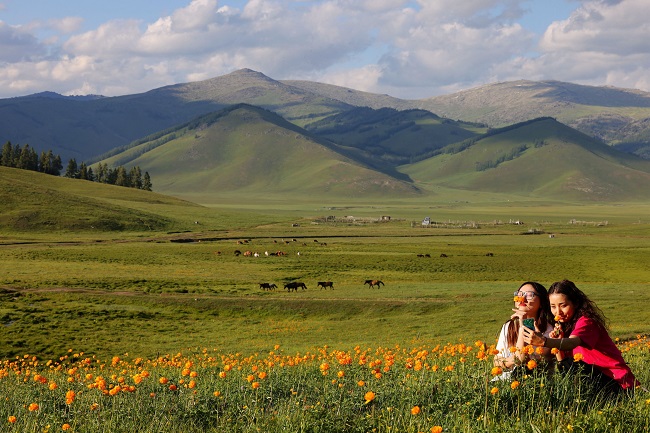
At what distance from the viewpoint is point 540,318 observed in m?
10.7

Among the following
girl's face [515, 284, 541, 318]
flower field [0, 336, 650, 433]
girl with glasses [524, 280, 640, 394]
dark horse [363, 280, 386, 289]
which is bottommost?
dark horse [363, 280, 386, 289]

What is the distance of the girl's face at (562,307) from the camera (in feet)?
34.2

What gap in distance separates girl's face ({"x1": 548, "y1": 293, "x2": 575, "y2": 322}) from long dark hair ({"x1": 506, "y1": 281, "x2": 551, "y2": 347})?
5.6 inches

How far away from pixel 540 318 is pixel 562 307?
395mm

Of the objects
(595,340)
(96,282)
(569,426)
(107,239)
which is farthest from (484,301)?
(107,239)

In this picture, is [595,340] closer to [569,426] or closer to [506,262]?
[569,426]

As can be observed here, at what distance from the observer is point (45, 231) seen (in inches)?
4776

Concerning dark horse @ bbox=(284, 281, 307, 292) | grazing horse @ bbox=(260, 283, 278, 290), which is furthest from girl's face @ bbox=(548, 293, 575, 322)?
grazing horse @ bbox=(260, 283, 278, 290)

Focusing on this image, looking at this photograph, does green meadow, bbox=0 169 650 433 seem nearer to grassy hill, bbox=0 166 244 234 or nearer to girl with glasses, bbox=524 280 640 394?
girl with glasses, bbox=524 280 640 394

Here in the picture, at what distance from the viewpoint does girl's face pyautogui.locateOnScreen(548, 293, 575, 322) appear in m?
10.4

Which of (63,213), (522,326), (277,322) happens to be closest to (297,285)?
(277,322)

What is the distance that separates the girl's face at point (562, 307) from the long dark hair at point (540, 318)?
143 mm

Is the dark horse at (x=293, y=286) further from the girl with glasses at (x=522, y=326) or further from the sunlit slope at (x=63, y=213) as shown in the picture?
the sunlit slope at (x=63, y=213)

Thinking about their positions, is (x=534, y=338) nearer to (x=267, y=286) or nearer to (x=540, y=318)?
(x=540, y=318)
